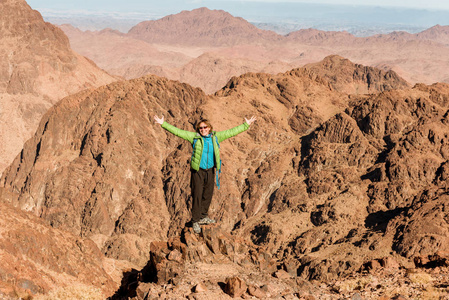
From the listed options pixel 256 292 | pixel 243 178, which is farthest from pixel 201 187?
pixel 243 178

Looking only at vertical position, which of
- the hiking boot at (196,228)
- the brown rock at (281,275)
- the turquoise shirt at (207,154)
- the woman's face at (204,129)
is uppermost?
the woman's face at (204,129)

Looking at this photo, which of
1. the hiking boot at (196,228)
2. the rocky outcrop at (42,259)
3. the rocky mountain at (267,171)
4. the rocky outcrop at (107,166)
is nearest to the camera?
the hiking boot at (196,228)

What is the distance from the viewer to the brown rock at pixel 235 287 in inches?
742

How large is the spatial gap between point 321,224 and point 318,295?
6742cm

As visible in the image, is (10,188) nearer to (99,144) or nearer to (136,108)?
(99,144)

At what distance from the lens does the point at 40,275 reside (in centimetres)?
3931

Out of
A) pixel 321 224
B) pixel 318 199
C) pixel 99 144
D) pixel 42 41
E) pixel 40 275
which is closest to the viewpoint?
pixel 40 275

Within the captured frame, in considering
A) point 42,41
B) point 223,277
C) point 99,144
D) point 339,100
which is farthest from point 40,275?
point 42,41

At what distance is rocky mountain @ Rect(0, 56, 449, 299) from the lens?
80750 millimetres

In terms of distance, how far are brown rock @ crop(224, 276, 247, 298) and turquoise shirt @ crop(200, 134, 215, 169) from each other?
174 inches

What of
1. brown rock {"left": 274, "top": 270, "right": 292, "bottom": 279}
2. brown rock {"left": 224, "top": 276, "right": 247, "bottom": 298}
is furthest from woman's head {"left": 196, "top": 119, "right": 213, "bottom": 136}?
brown rock {"left": 274, "top": 270, "right": 292, "bottom": 279}

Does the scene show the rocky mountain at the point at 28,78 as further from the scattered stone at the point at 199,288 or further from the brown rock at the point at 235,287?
the brown rock at the point at 235,287

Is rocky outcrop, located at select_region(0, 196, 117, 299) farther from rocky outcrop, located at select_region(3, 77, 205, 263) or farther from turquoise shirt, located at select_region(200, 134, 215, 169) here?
rocky outcrop, located at select_region(3, 77, 205, 263)

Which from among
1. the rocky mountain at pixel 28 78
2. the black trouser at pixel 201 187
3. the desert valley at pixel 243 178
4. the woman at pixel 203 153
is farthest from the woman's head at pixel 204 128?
the rocky mountain at pixel 28 78
